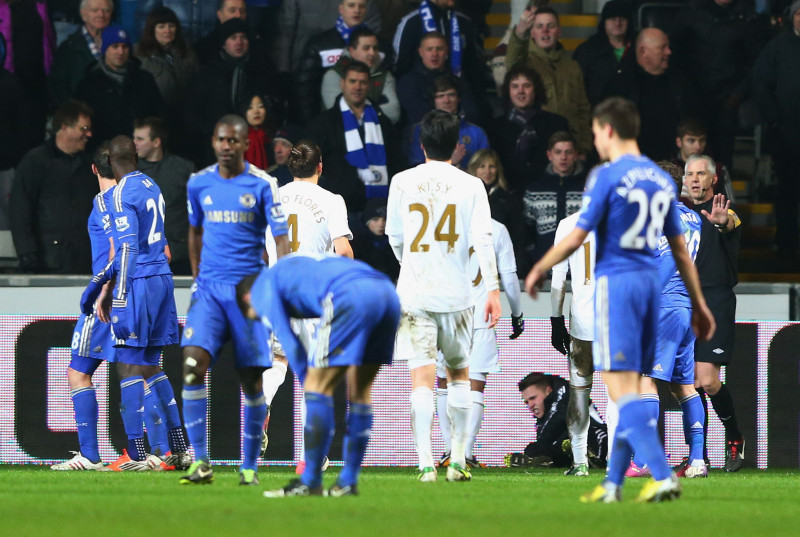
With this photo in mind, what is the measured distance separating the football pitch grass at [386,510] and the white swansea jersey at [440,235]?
49.0 inches

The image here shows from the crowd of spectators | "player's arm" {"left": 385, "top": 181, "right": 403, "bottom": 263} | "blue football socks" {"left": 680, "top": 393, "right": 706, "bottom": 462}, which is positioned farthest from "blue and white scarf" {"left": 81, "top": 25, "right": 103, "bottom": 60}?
"blue football socks" {"left": 680, "top": 393, "right": 706, "bottom": 462}

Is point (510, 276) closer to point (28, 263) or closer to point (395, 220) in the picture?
point (395, 220)

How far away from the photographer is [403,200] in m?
9.29

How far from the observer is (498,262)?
11.1 meters

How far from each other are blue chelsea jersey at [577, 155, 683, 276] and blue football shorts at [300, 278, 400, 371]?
1.06m

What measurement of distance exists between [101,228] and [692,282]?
5.01m

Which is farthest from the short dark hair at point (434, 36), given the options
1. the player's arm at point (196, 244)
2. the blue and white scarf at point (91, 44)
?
the player's arm at point (196, 244)

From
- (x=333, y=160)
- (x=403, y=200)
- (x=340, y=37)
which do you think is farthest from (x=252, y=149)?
(x=403, y=200)

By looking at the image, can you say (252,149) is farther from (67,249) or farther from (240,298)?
(240,298)

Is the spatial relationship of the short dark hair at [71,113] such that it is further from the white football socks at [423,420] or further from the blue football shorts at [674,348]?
the blue football shorts at [674,348]

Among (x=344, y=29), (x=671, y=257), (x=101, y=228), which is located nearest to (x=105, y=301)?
(x=101, y=228)

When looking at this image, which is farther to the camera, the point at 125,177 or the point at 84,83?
the point at 84,83

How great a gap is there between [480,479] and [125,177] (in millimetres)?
3420

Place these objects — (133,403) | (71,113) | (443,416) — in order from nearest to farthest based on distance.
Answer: (133,403) → (443,416) → (71,113)
